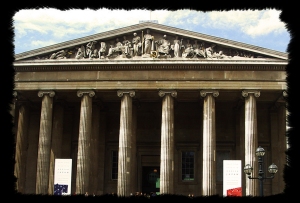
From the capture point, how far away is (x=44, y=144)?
34.5 meters

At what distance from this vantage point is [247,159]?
3309 cm

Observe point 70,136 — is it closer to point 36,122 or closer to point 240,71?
point 36,122

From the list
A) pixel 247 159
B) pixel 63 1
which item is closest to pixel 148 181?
pixel 247 159

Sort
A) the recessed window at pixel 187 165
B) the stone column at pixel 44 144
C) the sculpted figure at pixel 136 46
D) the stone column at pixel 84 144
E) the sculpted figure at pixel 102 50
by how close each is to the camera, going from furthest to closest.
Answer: the recessed window at pixel 187 165 → the sculpted figure at pixel 102 50 → the sculpted figure at pixel 136 46 → the stone column at pixel 44 144 → the stone column at pixel 84 144

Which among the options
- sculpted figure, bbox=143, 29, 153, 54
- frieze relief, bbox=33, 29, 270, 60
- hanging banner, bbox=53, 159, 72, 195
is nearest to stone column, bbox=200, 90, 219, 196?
frieze relief, bbox=33, 29, 270, 60

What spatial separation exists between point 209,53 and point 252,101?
4.97 m

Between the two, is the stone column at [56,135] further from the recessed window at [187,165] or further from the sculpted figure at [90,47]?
the recessed window at [187,165]

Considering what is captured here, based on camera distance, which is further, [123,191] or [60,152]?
[60,152]

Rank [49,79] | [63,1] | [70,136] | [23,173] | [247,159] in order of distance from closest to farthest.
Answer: [63,1] < [247,159] < [49,79] < [23,173] < [70,136]

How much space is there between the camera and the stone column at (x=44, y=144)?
34125mm

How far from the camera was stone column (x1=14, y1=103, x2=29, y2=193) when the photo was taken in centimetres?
3694

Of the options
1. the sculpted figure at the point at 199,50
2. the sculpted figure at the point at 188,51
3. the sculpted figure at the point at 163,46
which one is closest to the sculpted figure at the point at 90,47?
the sculpted figure at the point at 163,46

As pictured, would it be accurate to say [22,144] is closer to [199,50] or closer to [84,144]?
[84,144]

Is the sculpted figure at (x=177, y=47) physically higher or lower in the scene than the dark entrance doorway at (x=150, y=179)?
higher
